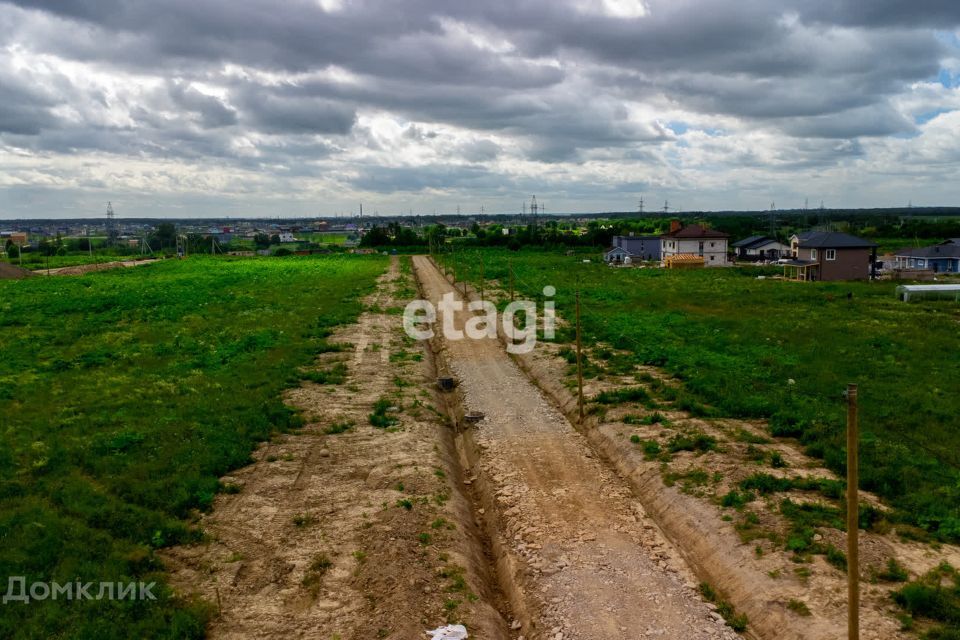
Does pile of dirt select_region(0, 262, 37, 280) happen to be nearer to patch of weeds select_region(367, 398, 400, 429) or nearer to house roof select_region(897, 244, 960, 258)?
patch of weeds select_region(367, 398, 400, 429)

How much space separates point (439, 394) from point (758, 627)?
523 inches

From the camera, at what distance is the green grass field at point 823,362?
12844mm

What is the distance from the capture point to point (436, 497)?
12391 mm

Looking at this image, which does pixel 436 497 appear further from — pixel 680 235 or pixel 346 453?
pixel 680 235

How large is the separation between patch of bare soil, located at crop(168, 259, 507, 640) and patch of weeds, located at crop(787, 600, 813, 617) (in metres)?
4.00

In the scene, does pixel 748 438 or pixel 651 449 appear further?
pixel 748 438

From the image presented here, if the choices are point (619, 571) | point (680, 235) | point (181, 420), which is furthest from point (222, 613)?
point (680, 235)

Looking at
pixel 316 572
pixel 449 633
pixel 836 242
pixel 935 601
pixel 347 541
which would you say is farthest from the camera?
pixel 836 242

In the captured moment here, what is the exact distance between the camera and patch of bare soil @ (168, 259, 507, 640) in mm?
8578

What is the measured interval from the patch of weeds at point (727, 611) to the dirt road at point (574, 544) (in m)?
0.14

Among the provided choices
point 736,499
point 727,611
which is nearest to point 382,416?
point 736,499

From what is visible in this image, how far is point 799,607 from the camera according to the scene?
8.62 m

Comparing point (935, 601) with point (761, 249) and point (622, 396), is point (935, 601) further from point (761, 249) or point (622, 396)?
point (761, 249)

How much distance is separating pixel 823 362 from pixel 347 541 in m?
19.0
